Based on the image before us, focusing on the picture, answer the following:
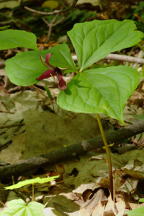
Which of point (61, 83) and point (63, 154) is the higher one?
point (61, 83)

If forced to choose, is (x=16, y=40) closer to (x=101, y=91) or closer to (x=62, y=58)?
(x=62, y=58)

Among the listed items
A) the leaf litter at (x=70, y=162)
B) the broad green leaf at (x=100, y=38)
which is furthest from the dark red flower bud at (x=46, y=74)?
the leaf litter at (x=70, y=162)

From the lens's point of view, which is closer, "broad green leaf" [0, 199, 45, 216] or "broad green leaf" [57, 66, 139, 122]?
"broad green leaf" [57, 66, 139, 122]

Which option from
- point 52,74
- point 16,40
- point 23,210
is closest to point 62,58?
point 52,74

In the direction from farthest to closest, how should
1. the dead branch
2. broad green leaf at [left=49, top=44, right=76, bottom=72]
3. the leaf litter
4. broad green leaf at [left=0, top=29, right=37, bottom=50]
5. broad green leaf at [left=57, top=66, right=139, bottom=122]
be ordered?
the dead branch
the leaf litter
broad green leaf at [left=0, top=29, right=37, bottom=50]
broad green leaf at [left=49, top=44, right=76, bottom=72]
broad green leaf at [left=57, top=66, right=139, bottom=122]

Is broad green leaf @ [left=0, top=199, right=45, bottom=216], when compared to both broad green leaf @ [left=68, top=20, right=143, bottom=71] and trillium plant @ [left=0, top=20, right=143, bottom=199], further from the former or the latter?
broad green leaf @ [left=68, top=20, right=143, bottom=71]

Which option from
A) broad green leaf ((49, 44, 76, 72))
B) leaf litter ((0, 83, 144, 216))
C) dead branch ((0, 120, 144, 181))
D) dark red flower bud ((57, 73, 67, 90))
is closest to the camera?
dark red flower bud ((57, 73, 67, 90))

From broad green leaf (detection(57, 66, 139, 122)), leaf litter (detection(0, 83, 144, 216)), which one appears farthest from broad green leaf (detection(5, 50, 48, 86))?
leaf litter (detection(0, 83, 144, 216))
